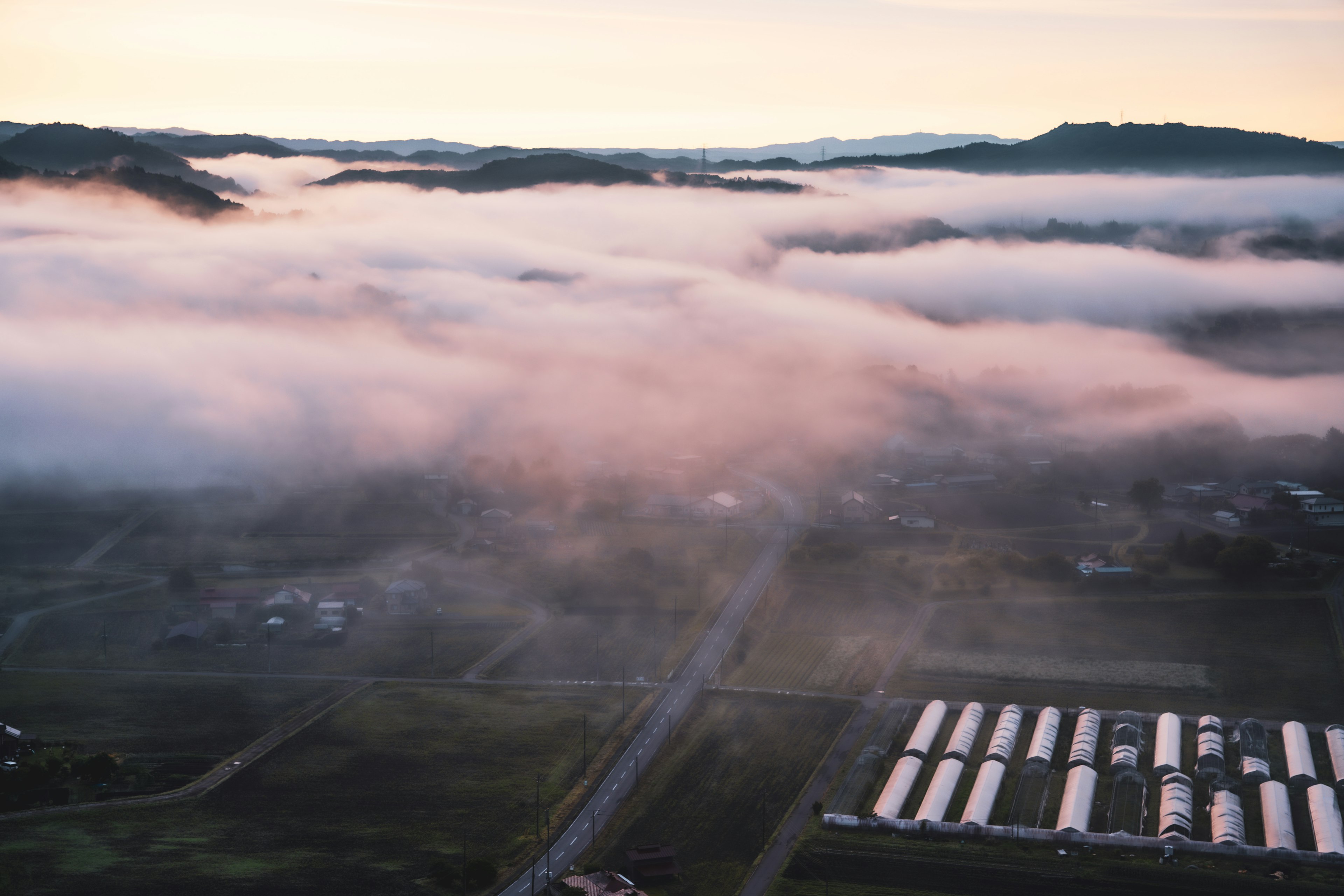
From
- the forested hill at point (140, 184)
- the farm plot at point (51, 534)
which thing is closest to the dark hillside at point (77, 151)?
the forested hill at point (140, 184)

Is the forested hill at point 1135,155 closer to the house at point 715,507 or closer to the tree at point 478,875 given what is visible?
the house at point 715,507

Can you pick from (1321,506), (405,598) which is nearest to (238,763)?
(405,598)

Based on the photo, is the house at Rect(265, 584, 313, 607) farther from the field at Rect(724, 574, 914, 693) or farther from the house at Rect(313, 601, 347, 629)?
the field at Rect(724, 574, 914, 693)

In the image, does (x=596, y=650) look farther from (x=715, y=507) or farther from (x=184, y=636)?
(x=715, y=507)

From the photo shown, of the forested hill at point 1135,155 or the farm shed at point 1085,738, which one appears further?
the forested hill at point 1135,155

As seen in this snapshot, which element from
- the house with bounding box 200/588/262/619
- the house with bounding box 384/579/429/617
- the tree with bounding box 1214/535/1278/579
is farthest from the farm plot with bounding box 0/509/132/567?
the tree with bounding box 1214/535/1278/579
